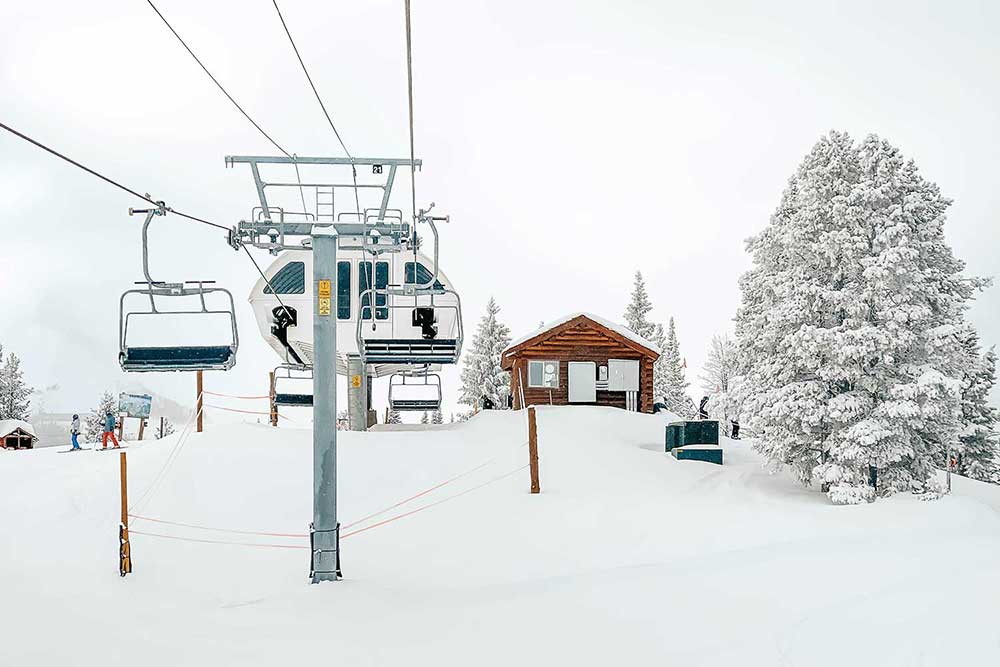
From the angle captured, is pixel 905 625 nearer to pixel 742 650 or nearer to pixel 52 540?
pixel 742 650

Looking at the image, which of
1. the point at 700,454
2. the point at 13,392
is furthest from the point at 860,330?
the point at 13,392

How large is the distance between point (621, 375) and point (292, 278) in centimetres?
1317

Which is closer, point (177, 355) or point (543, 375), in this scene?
point (177, 355)

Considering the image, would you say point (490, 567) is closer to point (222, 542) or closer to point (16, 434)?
point (222, 542)

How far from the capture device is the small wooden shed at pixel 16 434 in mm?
40041

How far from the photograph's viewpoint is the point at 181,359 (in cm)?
1183

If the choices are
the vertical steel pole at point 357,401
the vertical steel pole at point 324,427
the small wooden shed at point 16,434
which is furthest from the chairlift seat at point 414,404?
the small wooden shed at point 16,434

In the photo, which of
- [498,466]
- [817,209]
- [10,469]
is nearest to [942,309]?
[817,209]

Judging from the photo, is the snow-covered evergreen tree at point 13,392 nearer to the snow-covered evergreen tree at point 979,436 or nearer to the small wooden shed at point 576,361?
the small wooden shed at point 576,361

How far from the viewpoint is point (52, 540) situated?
13.6 meters

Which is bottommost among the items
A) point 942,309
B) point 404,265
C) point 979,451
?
point 979,451

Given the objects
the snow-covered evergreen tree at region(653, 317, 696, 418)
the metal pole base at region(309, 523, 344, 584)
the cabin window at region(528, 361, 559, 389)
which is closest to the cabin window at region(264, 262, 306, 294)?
the cabin window at region(528, 361, 559, 389)

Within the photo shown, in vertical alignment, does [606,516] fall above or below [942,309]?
below

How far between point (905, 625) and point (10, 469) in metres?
21.8
